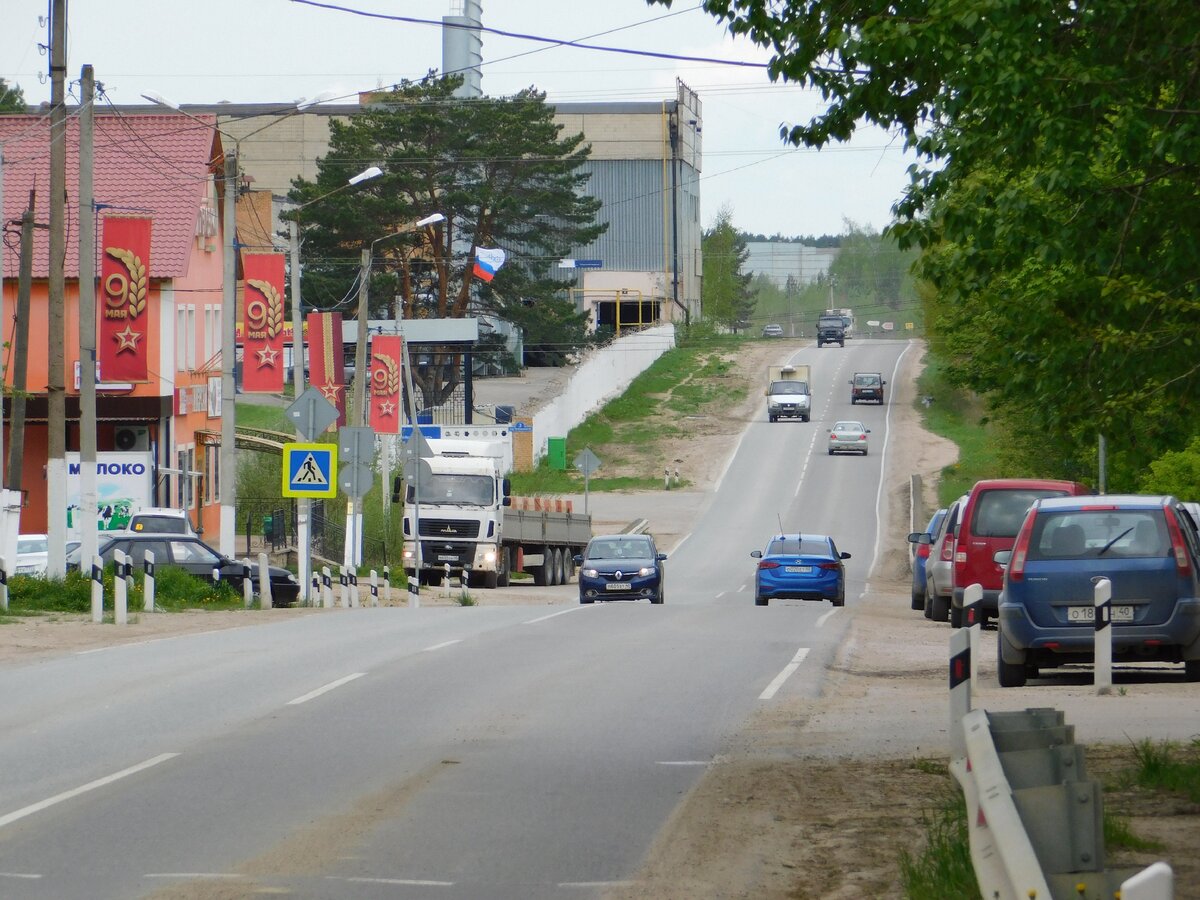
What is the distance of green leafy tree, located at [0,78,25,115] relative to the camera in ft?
268

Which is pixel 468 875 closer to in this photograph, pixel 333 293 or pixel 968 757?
pixel 968 757

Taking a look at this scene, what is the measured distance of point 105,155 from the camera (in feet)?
155

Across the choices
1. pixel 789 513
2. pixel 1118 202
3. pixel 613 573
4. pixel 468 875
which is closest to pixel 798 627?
pixel 613 573

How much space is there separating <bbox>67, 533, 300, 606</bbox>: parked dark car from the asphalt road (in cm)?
690

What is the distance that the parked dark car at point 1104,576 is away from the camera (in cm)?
1497

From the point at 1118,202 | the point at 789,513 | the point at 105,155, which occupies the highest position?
the point at 105,155

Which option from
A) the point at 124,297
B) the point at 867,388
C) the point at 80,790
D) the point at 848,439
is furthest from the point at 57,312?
the point at 867,388

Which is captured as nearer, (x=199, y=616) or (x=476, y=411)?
(x=199, y=616)

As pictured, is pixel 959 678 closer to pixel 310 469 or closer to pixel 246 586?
pixel 310 469

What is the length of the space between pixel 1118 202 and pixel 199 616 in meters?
18.2

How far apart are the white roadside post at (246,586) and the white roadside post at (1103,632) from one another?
17268 millimetres

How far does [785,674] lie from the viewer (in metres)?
16.9

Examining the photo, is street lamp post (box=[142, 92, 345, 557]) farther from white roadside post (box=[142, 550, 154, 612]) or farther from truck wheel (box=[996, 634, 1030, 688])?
truck wheel (box=[996, 634, 1030, 688])

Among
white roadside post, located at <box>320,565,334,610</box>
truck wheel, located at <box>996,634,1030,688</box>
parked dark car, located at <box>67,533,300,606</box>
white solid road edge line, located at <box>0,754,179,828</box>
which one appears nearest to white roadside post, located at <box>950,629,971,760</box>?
white solid road edge line, located at <box>0,754,179,828</box>
